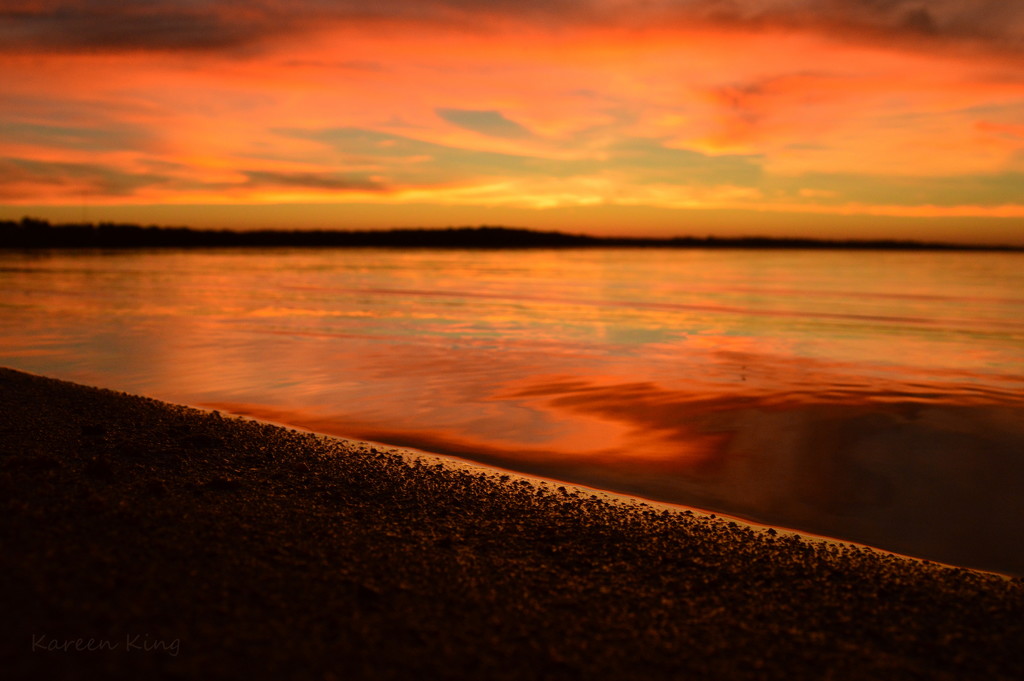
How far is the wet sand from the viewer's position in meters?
2.76

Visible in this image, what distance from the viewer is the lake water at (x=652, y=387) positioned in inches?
232

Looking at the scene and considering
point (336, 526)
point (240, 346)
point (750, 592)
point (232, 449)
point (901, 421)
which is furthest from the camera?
point (240, 346)

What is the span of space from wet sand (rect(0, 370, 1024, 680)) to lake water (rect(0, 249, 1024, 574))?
1.24 metres

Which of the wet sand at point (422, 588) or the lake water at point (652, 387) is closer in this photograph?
the wet sand at point (422, 588)

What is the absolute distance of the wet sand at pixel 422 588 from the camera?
276 cm

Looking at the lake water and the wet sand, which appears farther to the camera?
the lake water

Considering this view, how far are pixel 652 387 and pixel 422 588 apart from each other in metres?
7.18

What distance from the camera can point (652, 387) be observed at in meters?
10.1

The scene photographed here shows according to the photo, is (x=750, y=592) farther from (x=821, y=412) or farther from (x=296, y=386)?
(x=296, y=386)

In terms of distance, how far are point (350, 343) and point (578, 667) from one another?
1192 centimetres

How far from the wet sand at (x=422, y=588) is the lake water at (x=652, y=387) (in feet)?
4.06

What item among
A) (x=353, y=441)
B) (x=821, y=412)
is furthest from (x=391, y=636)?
(x=821, y=412)

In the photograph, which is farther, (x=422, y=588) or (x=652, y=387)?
(x=652, y=387)

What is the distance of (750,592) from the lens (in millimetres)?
3641
